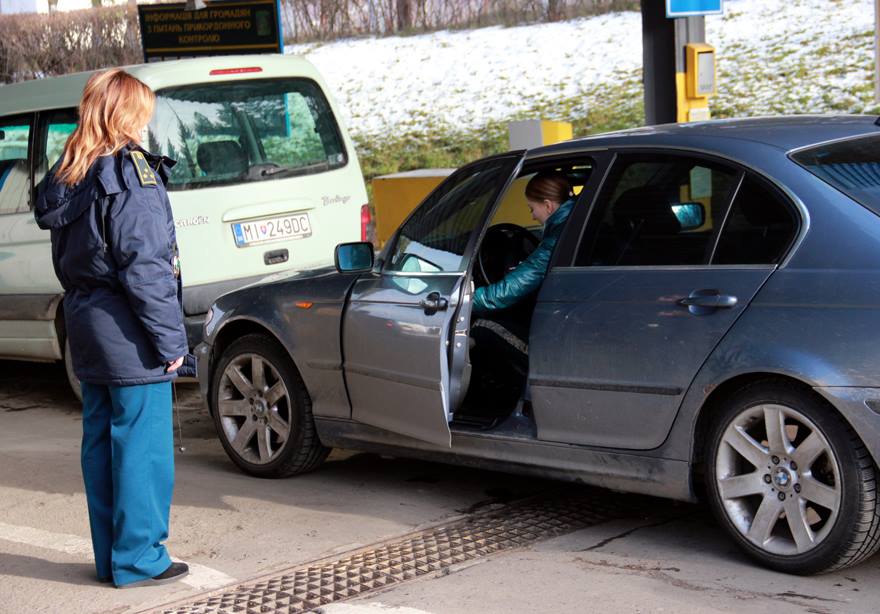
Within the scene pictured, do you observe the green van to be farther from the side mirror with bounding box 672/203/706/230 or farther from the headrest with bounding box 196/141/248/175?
the side mirror with bounding box 672/203/706/230

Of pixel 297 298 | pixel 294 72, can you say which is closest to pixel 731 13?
pixel 294 72

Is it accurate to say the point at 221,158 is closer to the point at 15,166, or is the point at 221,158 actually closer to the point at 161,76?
the point at 161,76

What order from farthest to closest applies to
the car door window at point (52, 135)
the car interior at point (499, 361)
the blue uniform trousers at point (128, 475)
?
the car door window at point (52, 135) → the car interior at point (499, 361) → the blue uniform trousers at point (128, 475)

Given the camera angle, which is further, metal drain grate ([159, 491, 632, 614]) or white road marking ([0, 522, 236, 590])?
white road marking ([0, 522, 236, 590])

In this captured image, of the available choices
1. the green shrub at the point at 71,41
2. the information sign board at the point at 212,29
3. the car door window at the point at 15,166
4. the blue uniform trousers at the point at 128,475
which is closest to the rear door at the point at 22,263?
the car door window at the point at 15,166

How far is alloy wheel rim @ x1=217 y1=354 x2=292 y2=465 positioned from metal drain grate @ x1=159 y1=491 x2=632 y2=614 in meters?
1.19

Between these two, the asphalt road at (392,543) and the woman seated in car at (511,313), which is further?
the woman seated in car at (511,313)

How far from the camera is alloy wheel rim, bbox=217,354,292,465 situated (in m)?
6.08

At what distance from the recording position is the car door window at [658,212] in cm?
462

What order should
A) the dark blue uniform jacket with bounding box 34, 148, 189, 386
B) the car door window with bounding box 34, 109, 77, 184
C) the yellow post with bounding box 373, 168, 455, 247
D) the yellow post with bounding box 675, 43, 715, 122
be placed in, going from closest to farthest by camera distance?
the dark blue uniform jacket with bounding box 34, 148, 189, 386 < the car door window with bounding box 34, 109, 77, 184 < the yellow post with bounding box 675, 43, 715, 122 < the yellow post with bounding box 373, 168, 455, 247

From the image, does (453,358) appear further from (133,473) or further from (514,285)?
(133,473)

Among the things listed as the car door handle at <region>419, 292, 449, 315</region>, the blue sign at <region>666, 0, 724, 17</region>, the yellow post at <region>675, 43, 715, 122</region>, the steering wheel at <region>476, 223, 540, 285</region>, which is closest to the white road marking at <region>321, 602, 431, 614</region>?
the car door handle at <region>419, 292, 449, 315</region>

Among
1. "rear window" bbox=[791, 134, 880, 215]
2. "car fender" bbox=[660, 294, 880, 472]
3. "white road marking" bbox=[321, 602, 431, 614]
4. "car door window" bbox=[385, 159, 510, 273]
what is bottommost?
"white road marking" bbox=[321, 602, 431, 614]

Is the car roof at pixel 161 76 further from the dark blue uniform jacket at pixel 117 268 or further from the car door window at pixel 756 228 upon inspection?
the car door window at pixel 756 228
